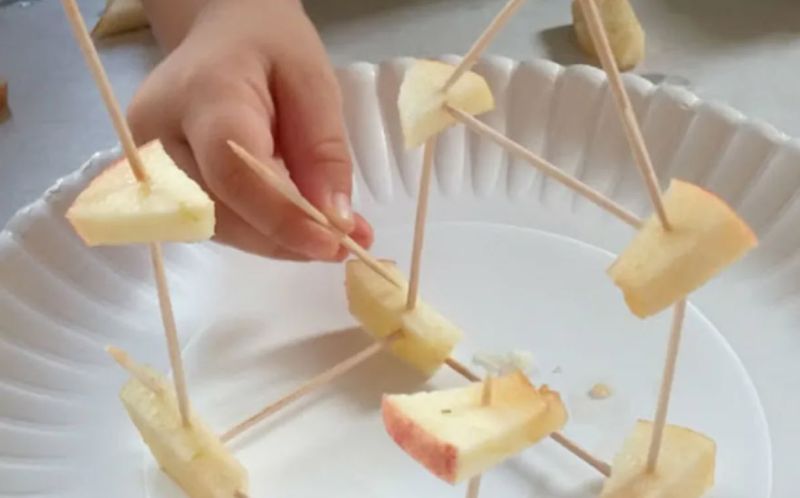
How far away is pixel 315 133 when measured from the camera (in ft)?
2.35

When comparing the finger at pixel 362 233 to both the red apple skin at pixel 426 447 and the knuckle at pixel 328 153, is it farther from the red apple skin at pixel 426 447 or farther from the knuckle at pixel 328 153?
the red apple skin at pixel 426 447

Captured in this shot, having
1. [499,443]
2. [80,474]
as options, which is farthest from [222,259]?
[499,443]

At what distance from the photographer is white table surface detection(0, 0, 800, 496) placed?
92 centimetres

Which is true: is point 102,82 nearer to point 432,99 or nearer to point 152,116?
point 432,99

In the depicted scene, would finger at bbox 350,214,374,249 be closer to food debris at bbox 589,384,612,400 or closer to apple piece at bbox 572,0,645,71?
food debris at bbox 589,384,612,400

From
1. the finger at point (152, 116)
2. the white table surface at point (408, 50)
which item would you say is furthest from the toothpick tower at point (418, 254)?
the white table surface at point (408, 50)

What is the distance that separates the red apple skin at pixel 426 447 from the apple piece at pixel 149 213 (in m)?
0.12

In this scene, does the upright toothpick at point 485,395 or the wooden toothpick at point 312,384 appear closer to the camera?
the upright toothpick at point 485,395

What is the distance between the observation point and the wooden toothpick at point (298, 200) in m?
0.59

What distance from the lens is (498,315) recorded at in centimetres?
71

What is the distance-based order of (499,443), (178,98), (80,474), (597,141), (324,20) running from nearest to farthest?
1. (499,443)
2. (80,474)
3. (178,98)
4. (597,141)
5. (324,20)

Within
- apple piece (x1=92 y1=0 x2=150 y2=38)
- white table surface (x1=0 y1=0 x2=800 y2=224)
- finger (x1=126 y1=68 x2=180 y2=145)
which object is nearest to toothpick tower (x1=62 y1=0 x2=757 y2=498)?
finger (x1=126 y1=68 x2=180 y2=145)

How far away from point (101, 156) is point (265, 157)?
0.19 m

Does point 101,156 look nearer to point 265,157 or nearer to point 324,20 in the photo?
point 265,157
